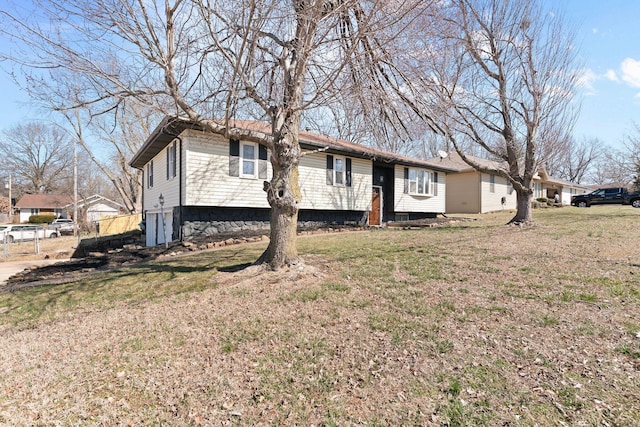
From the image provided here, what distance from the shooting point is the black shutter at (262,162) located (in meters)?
13.0

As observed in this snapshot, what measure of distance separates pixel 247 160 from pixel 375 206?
7.63 meters

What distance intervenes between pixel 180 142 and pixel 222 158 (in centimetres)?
152

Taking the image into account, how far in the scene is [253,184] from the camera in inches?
510

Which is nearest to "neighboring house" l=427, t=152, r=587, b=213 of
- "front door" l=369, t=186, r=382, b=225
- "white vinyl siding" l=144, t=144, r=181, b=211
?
"front door" l=369, t=186, r=382, b=225

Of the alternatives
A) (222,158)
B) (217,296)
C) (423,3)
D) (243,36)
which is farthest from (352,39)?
(222,158)

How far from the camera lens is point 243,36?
5.00 metres

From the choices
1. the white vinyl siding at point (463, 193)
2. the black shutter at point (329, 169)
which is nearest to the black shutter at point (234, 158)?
the black shutter at point (329, 169)

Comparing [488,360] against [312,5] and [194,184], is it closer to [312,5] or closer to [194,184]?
[312,5]

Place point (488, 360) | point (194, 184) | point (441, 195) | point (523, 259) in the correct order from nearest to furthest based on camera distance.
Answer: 1. point (488, 360)
2. point (523, 259)
3. point (194, 184)
4. point (441, 195)

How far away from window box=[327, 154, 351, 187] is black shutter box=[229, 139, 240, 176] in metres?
4.28

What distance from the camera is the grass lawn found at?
2725mm

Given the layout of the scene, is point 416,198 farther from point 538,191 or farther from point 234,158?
point 538,191

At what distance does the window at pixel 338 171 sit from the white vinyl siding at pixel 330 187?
3.5 inches

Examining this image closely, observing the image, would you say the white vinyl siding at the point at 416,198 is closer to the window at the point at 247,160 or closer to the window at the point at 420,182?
the window at the point at 420,182
